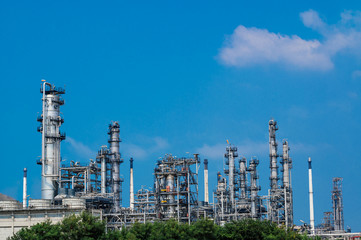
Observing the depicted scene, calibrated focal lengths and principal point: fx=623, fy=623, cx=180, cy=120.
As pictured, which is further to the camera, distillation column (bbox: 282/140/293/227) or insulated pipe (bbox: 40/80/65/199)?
Answer: distillation column (bbox: 282/140/293/227)

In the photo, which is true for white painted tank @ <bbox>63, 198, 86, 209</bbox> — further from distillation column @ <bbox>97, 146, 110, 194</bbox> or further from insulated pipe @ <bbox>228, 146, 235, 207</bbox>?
insulated pipe @ <bbox>228, 146, 235, 207</bbox>

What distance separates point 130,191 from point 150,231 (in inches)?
1754

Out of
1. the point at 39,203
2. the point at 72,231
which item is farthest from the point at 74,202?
the point at 72,231

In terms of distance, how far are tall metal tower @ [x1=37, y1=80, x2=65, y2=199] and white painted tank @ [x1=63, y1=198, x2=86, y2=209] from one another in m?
7.87

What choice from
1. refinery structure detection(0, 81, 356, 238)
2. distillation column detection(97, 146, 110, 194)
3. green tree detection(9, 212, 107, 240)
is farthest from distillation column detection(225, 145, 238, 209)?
green tree detection(9, 212, 107, 240)

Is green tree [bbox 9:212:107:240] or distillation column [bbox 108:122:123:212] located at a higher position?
distillation column [bbox 108:122:123:212]

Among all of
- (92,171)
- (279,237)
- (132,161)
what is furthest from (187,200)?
(132,161)

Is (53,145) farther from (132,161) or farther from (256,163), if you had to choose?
(256,163)

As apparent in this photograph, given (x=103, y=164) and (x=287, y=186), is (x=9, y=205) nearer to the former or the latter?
(x=103, y=164)

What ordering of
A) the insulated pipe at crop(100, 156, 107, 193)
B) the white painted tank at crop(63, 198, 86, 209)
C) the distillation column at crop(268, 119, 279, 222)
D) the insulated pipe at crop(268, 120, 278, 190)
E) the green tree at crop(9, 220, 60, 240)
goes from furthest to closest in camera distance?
the insulated pipe at crop(268, 120, 278, 190) < the distillation column at crop(268, 119, 279, 222) < the insulated pipe at crop(100, 156, 107, 193) < the white painted tank at crop(63, 198, 86, 209) < the green tree at crop(9, 220, 60, 240)

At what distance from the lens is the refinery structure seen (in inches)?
2734

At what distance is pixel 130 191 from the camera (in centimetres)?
10300

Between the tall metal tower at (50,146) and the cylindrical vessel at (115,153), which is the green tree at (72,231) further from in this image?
the cylindrical vessel at (115,153)

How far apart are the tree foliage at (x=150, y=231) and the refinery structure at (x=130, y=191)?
36.8 feet
